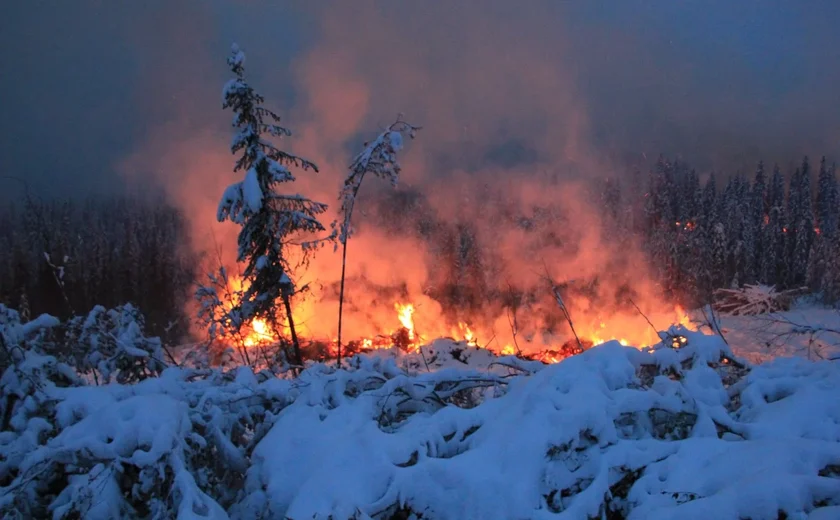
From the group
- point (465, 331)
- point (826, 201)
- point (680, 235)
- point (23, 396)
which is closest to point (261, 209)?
point (23, 396)

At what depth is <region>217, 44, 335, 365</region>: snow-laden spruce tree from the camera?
1174 centimetres

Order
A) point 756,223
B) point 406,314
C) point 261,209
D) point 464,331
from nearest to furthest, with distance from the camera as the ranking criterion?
point 261,209, point 464,331, point 406,314, point 756,223

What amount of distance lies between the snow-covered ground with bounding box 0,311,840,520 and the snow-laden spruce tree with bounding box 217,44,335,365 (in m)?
8.60

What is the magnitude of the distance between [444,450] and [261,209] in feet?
34.4

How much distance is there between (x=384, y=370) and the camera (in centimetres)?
399

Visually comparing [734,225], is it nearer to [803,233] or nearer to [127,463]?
[803,233]

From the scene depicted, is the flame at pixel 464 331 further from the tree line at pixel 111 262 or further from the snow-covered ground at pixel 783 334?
the tree line at pixel 111 262

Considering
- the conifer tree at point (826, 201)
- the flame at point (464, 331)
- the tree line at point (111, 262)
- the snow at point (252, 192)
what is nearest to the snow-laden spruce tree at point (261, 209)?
the snow at point (252, 192)

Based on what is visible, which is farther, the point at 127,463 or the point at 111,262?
the point at 111,262

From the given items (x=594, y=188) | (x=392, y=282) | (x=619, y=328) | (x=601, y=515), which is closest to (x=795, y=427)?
(x=601, y=515)

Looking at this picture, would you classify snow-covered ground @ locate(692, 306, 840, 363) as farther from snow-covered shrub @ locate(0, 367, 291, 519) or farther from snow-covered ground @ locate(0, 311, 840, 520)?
snow-covered shrub @ locate(0, 367, 291, 519)

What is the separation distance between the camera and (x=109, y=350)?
17.9 feet

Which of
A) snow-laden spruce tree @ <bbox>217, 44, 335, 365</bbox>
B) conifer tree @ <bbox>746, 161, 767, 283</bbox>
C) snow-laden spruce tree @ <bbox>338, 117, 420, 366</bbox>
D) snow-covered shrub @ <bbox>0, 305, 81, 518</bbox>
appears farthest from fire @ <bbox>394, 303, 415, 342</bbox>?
conifer tree @ <bbox>746, 161, 767, 283</bbox>

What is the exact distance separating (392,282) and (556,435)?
93.3 feet
